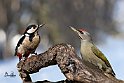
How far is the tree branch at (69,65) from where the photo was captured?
303 cm

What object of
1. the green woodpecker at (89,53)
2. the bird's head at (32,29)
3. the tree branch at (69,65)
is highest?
the bird's head at (32,29)

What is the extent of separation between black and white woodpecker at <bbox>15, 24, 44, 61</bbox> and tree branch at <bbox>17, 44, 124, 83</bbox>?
191 millimetres

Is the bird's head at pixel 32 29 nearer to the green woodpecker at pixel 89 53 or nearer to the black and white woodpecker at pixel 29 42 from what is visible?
the black and white woodpecker at pixel 29 42

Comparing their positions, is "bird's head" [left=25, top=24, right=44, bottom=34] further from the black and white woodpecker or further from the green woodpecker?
the green woodpecker

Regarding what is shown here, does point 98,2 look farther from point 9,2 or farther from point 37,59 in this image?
point 37,59

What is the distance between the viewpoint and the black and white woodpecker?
137 inches

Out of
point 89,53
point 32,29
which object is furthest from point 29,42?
point 89,53

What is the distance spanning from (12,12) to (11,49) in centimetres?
80

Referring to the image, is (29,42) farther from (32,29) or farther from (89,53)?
(89,53)

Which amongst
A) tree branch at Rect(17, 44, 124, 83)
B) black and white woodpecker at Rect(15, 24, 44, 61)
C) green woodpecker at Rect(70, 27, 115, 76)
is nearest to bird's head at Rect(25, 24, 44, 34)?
black and white woodpecker at Rect(15, 24, 44, 61)

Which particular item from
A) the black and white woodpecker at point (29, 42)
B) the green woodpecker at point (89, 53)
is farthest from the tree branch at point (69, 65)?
the green woodpecker at point (89, 53)

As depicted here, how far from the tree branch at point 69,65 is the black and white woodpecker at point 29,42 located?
0.63 feet

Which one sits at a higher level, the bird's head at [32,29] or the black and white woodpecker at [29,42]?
the bird's head at [32,29]

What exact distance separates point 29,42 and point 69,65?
1.77 feet
